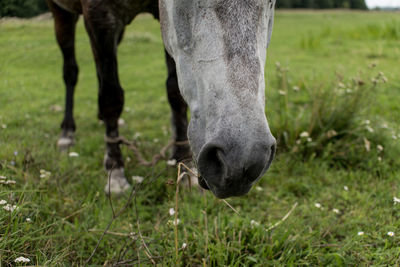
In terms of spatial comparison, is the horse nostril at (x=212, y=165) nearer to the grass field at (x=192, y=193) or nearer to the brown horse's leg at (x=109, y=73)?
the grass field at (x=192, y=193)

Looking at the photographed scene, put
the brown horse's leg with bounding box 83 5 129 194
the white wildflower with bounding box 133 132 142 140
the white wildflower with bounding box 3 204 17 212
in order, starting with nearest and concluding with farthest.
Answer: the white wildflower with bounding box 3 204 17 212, the brown horse's leg with bounding box 83 5 129 194, the white wildflower with bounding box 133 132 142 140

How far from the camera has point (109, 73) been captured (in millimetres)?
2443

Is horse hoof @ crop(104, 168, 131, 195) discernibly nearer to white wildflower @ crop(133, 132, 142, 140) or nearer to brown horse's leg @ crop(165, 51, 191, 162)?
brown horse's leg @ crop(165, 51, 191, 162)

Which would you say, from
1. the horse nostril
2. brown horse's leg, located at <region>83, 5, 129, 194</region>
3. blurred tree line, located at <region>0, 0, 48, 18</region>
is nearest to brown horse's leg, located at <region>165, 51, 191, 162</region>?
brown horse's leg, located at <region>83, 5, 129, 194</region>

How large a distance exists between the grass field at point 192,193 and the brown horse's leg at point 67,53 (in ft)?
0.44

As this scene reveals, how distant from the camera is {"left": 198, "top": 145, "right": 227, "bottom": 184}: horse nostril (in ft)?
3.61

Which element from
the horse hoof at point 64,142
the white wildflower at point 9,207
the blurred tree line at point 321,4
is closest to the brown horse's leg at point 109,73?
the white wildflower at point 9,207

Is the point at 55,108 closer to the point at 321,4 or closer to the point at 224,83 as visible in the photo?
the point at 224,83

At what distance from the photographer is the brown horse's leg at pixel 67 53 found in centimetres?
328

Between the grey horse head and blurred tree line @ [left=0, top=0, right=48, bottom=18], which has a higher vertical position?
blurred tree line @ [left=0, top=0, right=48, bottom=18]

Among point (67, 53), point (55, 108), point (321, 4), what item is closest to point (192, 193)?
point (67, 53)

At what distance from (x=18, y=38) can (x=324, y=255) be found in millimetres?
2663

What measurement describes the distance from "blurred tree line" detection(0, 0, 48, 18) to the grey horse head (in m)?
1.77

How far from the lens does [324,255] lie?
66.2 inches
